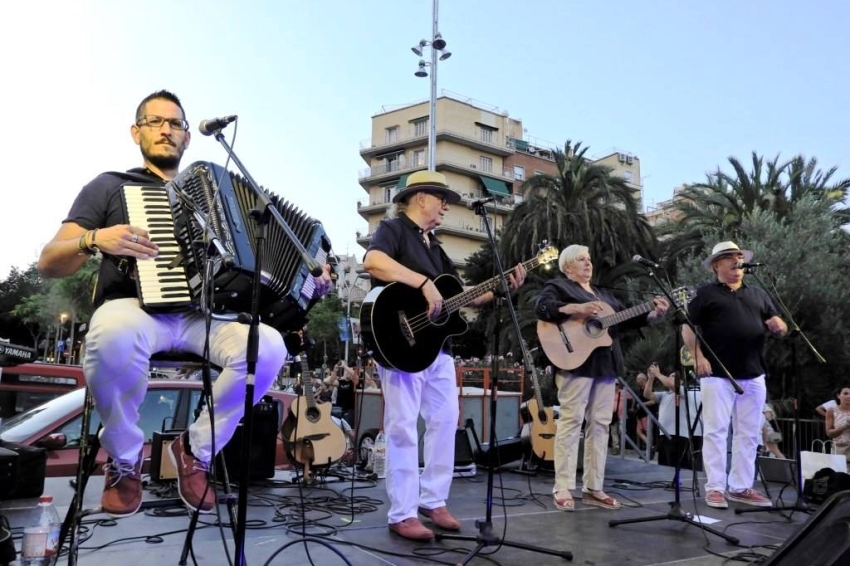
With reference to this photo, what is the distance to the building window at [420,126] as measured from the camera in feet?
175

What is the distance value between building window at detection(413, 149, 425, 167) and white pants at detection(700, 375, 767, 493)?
49.3m

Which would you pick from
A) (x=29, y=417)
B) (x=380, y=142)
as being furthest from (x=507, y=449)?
(x=380, y=142)

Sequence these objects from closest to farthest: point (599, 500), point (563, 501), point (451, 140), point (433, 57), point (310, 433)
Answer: point (563, 501) < point (599, 500) < point (310, 433) < point (433, 57) < point (451, 140)

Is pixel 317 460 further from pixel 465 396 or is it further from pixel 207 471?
pixel 207 471

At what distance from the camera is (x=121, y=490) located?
109 inches

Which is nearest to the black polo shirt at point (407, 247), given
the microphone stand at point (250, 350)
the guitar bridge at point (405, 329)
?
the guitar bridge at point (405, 329)

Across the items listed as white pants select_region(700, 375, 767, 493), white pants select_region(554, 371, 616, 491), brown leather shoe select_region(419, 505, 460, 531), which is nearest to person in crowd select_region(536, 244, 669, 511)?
white pants select_region(554, 371, 616, 491)

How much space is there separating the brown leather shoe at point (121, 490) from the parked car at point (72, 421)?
1.93m

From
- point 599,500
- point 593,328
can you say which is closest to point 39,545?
point 599,500

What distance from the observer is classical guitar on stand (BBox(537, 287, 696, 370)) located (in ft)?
16.9

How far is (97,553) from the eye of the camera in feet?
10.3

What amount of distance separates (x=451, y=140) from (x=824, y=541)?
168 ft

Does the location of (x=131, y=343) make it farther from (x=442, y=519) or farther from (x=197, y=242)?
(x=442, y=519)

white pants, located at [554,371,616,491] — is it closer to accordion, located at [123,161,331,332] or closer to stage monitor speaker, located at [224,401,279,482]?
stage monitor speaker, located at [224,401,279,482]
